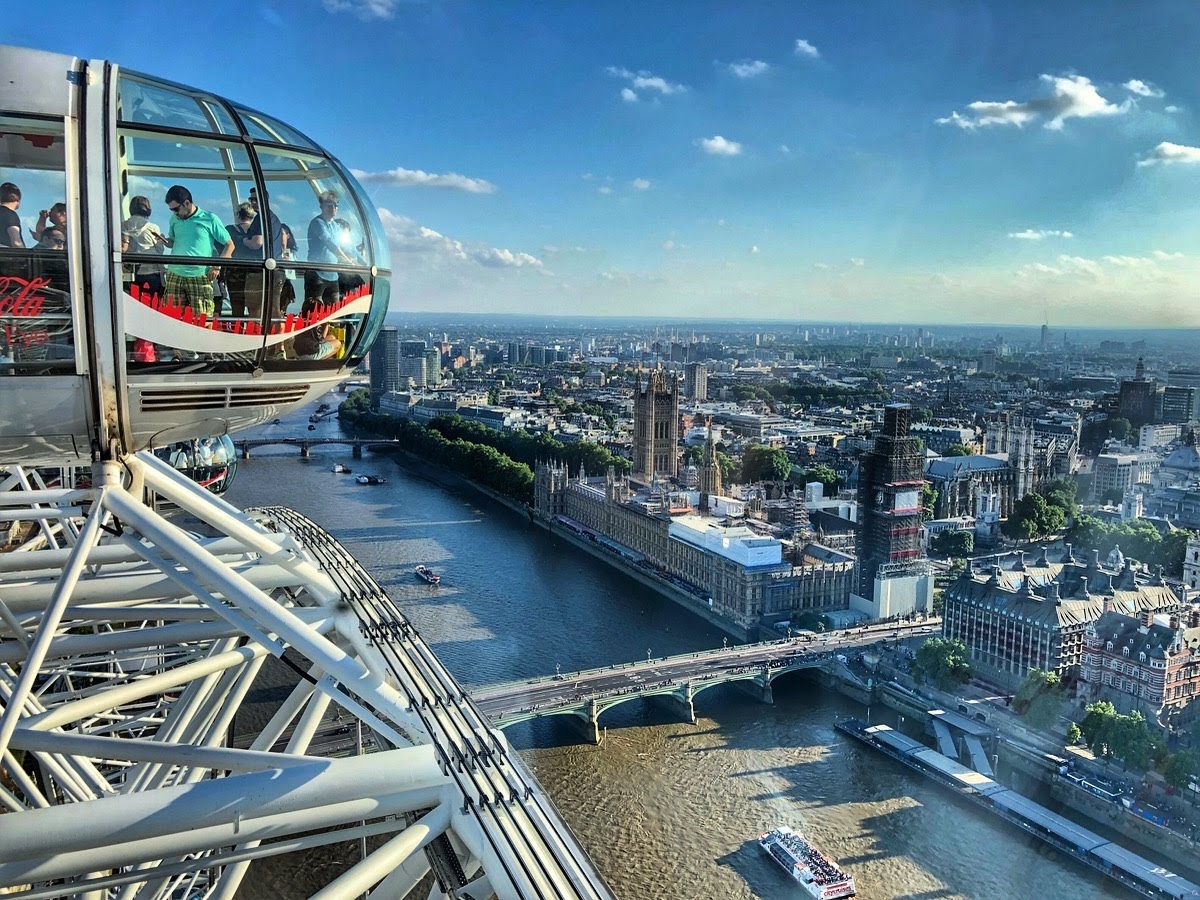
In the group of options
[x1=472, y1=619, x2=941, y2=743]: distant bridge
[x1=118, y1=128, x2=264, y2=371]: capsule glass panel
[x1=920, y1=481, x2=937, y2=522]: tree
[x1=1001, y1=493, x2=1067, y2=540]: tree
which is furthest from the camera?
[x1=920, y1=481, x2=937, y2=522]: tree

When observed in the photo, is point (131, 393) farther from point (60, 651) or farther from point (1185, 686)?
point (1185, 686)

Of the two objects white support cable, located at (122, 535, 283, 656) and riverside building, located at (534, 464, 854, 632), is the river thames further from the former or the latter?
white support cable, located at (122, 535, 283, 656)

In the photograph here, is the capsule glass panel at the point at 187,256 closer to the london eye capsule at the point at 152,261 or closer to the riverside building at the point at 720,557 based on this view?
the london eye capsule at the point at 152,261

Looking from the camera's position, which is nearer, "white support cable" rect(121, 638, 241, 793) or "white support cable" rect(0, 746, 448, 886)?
"white support cable" rect(0, 746, 448, 886)

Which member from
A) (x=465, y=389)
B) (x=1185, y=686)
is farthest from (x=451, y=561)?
(x=465, y=389)

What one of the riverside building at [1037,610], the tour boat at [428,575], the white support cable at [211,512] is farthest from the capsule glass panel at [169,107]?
the tour boat at [428,575]

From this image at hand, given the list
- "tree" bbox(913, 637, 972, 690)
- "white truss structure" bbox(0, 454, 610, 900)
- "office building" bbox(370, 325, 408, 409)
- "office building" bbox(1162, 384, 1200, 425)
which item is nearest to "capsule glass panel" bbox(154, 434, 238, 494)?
"white truss structure" bbox(0, 454, 610, 900)
